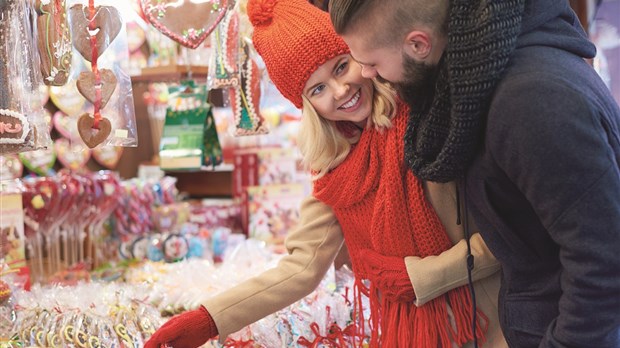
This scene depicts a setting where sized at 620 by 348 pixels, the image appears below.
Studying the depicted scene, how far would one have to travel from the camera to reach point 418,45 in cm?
124

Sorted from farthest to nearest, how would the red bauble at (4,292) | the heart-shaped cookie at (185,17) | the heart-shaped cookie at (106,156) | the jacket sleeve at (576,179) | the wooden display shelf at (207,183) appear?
the wooden display shelf at (207,183)
the heart-shaped cookie at (106,156)
the heart-shaped cookie at (185,17)
the red bauble at (4,292)
the jacket sleeve at (576,179)

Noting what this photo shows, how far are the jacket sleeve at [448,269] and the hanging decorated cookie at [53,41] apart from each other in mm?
1000

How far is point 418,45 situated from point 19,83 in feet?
3.28

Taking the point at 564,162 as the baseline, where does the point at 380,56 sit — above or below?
above

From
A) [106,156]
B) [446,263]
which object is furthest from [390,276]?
[106,156]

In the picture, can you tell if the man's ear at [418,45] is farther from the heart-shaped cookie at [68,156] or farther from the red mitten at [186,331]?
the heart-shaped cookie at [68,156]

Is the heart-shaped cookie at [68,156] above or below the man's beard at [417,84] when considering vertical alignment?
below

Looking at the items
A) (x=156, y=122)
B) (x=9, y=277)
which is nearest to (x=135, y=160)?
(x=156, y=122)

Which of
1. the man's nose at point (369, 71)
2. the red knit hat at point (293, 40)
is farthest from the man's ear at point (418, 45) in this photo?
the red knit hat at point (293, 40)

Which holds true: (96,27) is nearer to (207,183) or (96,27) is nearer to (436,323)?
(436,323)

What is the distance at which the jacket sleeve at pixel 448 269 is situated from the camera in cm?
153

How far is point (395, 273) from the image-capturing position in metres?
1.60

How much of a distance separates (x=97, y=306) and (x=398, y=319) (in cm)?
90

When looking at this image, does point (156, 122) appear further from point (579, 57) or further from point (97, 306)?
point (579, 57)
